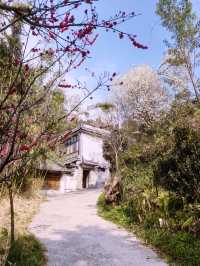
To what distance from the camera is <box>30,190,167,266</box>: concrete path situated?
642 cm

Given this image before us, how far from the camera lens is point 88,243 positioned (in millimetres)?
7758

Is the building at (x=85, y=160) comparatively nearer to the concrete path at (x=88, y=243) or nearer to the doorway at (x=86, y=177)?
the doorway at (x=86, y=177)

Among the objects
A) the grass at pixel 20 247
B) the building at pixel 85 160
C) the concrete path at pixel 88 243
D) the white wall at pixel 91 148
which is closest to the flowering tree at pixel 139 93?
the building at pixel 85 160

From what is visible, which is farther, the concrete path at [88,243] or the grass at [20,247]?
the concrete path at [88,243]

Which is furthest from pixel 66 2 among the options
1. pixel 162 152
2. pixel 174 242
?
pixel 162 152

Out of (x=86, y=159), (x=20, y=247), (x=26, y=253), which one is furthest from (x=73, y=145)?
(x=26, y=253)

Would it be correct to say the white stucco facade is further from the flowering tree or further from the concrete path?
the concrete path

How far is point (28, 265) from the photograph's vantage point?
5.79 metres

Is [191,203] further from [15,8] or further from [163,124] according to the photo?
[15,8]

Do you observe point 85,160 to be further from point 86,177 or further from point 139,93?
point 139,93

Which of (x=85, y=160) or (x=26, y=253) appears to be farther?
(x=85, y=160)

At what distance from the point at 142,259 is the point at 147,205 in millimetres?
3604

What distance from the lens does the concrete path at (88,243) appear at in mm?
6422

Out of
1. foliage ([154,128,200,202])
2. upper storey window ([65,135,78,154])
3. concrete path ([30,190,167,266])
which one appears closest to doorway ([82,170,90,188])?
upper storey window ([65,135,78,154])
